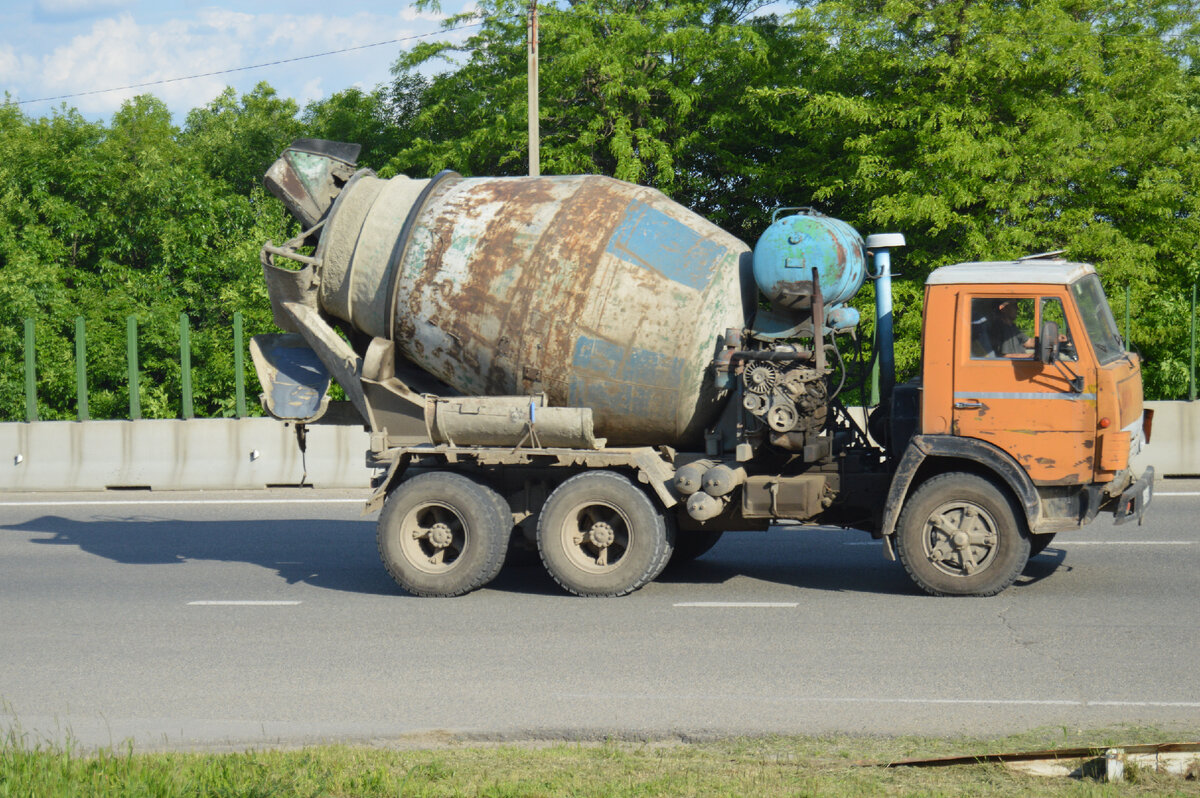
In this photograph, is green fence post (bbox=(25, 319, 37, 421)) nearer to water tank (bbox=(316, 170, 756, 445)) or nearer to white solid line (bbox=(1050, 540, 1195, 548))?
water tank (bbox=(316, 170, 756, 445))

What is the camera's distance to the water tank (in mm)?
9531

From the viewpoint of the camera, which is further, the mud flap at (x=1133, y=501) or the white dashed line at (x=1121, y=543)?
the white dashed line at (x=1121, y=543)

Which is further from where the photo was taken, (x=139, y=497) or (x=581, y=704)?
(x=139, y=497)

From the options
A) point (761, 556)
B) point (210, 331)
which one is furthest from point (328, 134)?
point (761, 556)

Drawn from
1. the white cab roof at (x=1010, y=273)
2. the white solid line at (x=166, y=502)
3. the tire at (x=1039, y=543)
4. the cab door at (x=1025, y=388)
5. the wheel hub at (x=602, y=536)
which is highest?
the white cab roof at (x=1010, y=273)

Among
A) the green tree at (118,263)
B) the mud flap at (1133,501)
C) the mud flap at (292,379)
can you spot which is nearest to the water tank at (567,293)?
the mud flap at (292,379)

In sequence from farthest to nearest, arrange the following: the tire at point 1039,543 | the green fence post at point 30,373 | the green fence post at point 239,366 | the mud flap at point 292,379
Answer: the green fence post at point 30,373, the green fence post at point 239,366, the mud flap at point 292,379, the tire at point 1039,543

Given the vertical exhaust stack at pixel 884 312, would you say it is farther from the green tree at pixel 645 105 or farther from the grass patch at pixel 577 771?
the green tree at pixel 645 105

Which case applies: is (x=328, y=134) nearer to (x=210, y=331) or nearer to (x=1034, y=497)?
(x=210, y=331)

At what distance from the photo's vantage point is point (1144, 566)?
1049cm

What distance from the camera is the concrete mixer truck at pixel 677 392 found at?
29.8ft

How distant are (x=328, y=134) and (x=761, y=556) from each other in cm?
2197

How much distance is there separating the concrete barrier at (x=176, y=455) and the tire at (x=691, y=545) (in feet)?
22.0

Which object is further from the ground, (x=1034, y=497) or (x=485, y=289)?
(x=485, y=289)
